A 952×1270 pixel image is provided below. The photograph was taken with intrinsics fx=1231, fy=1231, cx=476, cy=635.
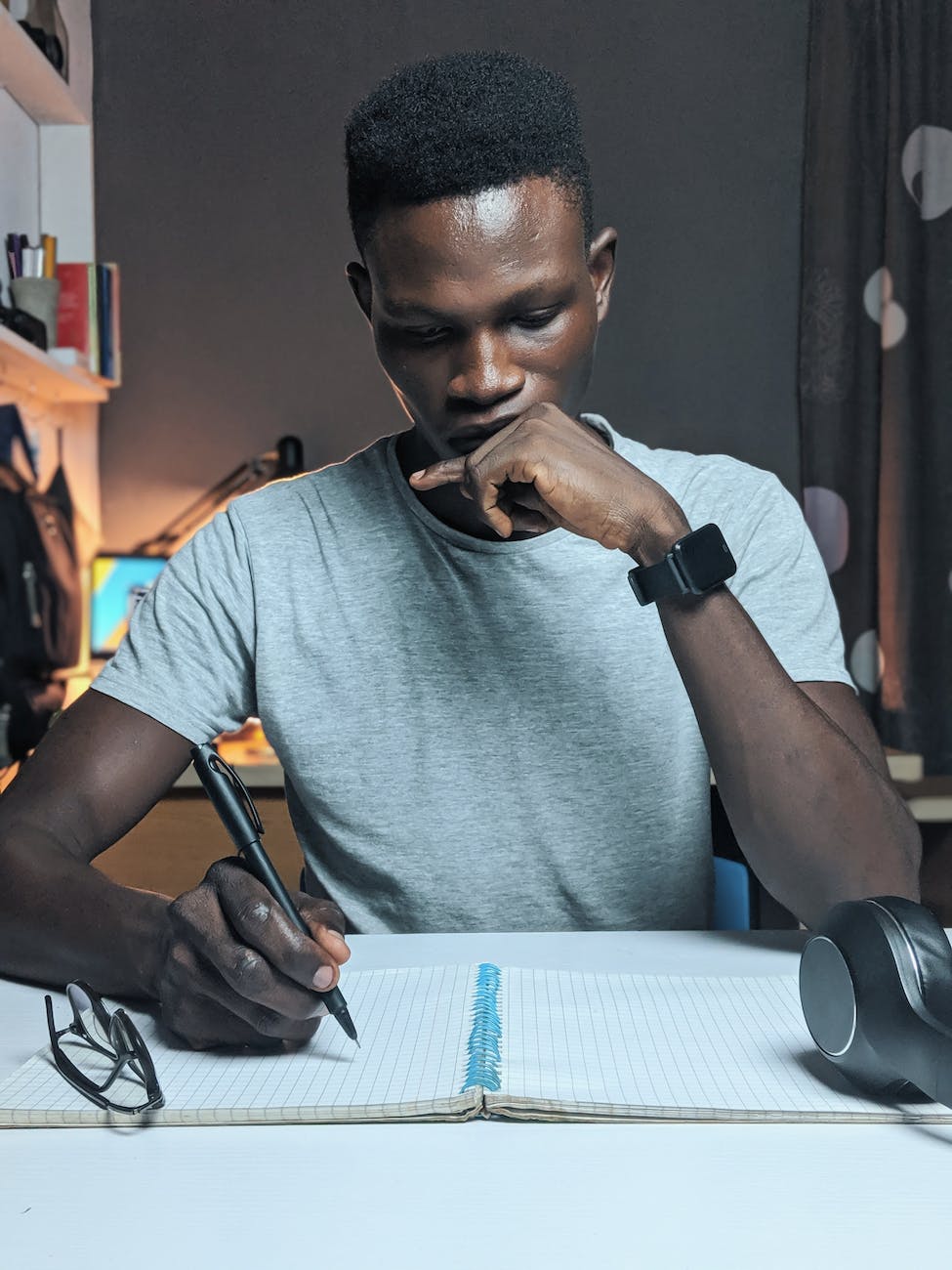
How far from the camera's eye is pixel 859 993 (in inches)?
23.1

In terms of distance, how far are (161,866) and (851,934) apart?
1731mm

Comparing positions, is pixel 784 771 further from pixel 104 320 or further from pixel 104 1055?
pixel 104 320

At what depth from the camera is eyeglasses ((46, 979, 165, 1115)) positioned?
602mm

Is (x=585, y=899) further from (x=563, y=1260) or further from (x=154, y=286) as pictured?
(x=154, y=286)

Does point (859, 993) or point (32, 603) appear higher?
Answer: point (32, 603)

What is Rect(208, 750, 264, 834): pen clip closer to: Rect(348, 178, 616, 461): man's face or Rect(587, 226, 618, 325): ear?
Rect(348, 178, 616, 461): man's face

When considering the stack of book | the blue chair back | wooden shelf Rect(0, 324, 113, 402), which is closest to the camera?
the blue chair back

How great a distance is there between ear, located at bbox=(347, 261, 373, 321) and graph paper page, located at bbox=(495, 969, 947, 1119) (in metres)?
0.60

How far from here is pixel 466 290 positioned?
96 cm

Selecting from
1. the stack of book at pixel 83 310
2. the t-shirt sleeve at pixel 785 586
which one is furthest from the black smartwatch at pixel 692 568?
the stack of book at pixel 83 310

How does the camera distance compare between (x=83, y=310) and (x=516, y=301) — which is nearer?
(x=516, y=301)

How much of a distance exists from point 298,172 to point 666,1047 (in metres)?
2.61

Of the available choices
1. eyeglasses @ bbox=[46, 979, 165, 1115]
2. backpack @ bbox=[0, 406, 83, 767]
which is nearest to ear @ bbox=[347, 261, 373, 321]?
eyeglasses @ bbox=[46, 979, 165, 1115]

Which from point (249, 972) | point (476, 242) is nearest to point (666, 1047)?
point (249, 972)
